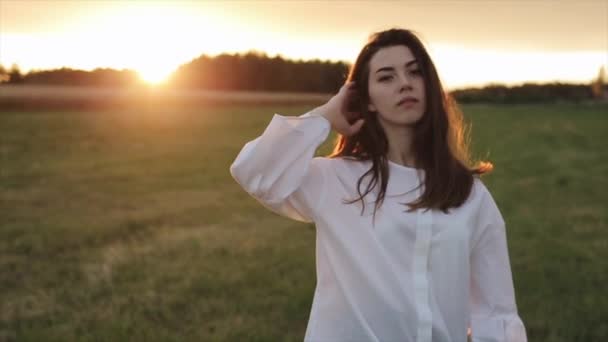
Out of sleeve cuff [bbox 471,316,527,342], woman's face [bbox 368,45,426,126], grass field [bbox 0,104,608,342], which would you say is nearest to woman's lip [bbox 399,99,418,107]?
woman's face [bbox 368,45,426,126]

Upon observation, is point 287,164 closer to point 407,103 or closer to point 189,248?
point 407,103

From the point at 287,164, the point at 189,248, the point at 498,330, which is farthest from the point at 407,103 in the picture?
the point at 189,248

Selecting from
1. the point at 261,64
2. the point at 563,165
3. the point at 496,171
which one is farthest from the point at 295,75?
the point at 563,165

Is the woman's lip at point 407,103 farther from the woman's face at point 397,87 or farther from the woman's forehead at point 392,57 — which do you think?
the woman's forehead at point 392,57

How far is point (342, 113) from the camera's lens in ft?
7.68

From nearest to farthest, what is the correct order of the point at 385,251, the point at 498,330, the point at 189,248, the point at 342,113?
the point at 385,251 → the point at 498,330 → the point at 342,113 → the point at 189,248

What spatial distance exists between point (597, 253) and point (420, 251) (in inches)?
199

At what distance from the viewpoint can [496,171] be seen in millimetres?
12141

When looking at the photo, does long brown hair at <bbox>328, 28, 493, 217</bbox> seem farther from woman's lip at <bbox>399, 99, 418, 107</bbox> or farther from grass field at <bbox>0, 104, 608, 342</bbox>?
grass field at <bbox>0, 104, 608, 342</bbox>

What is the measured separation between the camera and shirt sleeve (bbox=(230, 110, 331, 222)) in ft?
7.01

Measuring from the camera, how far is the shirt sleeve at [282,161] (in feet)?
7.01

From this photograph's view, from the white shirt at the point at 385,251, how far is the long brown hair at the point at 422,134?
0.07 m

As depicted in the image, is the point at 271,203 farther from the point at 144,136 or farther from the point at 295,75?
the point at 144,136

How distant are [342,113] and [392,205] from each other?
38cm
